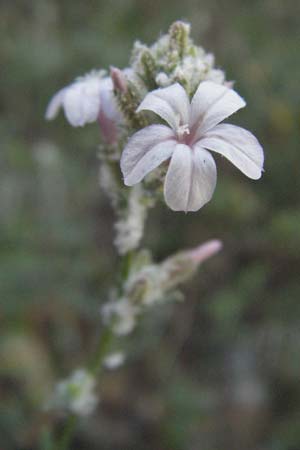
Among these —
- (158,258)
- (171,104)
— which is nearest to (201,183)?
(171,104)

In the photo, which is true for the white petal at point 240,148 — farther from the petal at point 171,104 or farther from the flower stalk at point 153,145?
the petal at point 171,104

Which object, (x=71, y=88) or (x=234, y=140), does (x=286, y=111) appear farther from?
(x=234, y=140)

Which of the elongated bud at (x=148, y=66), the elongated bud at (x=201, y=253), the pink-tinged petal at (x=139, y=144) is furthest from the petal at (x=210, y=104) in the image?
the elongated bud at (x=201, y=253)

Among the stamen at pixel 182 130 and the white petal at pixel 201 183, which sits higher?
the stamen at pixel 182 130

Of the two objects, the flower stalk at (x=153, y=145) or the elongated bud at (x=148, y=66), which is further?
the elongated bud at (x=148, y=66)

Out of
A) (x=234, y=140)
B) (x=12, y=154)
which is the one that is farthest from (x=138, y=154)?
(x=12, y=154)

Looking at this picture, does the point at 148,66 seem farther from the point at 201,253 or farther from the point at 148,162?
the point at 201,253
